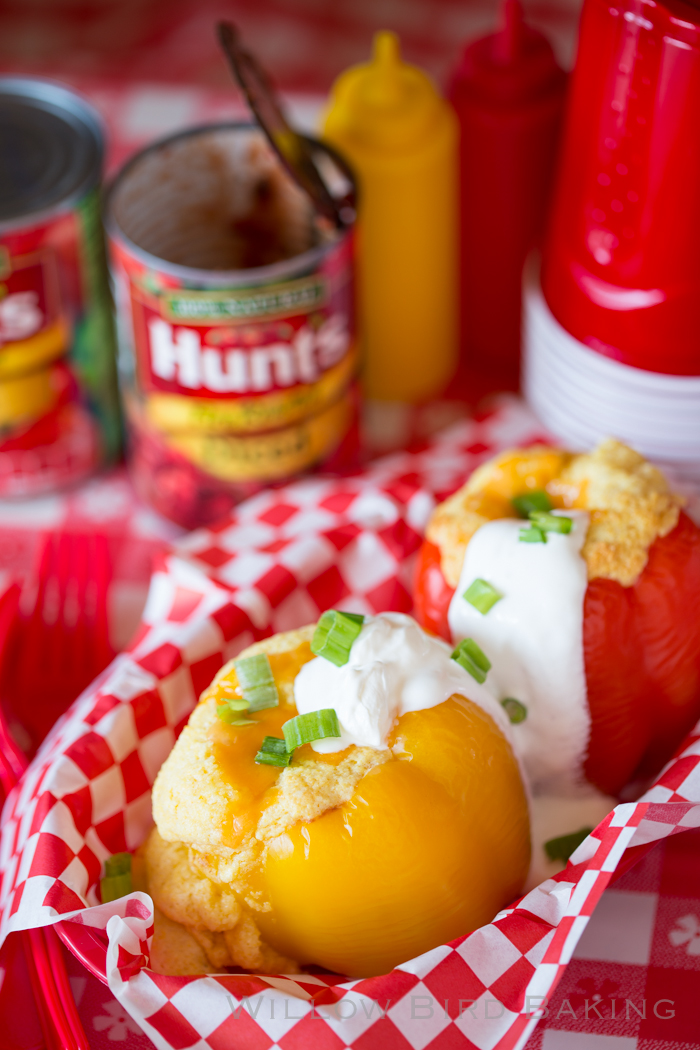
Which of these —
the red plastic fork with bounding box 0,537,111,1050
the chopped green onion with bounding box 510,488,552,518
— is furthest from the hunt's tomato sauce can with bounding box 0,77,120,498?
the chopped green onion with bounding box 510,488,552,518

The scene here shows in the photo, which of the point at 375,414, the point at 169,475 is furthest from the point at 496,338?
the point at 169,475

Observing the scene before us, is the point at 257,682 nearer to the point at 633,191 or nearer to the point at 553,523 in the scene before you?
the point at 553,523

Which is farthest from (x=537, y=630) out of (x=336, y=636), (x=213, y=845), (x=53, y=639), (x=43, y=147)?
(x=43, y=147)

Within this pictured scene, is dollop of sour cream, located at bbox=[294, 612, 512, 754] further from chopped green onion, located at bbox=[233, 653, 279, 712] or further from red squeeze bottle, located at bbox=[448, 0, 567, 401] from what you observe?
red squeeze bottle, located at bbox=[448, 0, 567, 401]

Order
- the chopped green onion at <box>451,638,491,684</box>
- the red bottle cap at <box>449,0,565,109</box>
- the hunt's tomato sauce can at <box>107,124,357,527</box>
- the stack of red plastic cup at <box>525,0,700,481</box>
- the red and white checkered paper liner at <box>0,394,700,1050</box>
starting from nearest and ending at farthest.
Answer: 1. the red and white checkered paper liner at <box>0,394,700,1050</box>
2. the chopped green onion at <box>451,638,491,684</box>
3. the stack of red plastic cup at <box>525,0,700,481</box>
4. the hunt's tomato sauce can at <box>107,124,357,527</box>
5. the red bottle cap at <box>449,0,565,109</box>

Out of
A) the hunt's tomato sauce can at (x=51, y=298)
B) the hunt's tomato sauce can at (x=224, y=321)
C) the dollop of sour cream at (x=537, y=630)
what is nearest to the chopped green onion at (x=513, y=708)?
the dollop of sour cream at (x=537, y=630)
